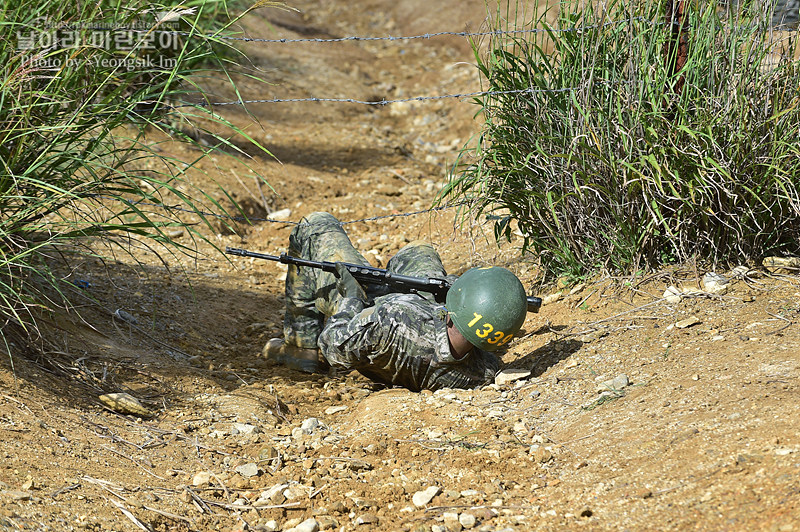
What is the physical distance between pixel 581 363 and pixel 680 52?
1.50 metres

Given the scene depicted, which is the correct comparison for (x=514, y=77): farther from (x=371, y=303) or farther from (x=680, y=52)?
(x=371, y=303)

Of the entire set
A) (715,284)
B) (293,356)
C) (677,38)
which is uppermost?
Result: (677,38)

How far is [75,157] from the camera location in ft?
9.76

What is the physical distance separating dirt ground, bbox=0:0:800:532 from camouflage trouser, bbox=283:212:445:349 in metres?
0.24

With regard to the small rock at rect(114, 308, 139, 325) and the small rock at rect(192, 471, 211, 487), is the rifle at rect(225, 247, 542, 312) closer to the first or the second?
the small rock at rect(114, 308, 139, 325)

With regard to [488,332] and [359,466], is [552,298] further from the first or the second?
[359,466]

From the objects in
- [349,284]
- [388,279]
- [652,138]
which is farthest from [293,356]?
[652,138]

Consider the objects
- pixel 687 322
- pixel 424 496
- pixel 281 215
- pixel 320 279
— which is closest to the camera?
pixel 424 496

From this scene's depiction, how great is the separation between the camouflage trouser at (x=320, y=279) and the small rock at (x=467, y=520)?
165 centimetres

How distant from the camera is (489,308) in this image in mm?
3062

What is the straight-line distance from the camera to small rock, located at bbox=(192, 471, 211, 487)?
268cm

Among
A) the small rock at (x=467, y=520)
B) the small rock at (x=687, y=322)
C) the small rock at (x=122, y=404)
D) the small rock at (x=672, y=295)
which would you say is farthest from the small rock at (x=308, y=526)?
the small rock at (x=672, y=295)

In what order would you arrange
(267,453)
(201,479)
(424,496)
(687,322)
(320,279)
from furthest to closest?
(320,279)
(687,322)
(267,453)
(201,479)
(424,496)

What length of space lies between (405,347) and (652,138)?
1.41 metres
